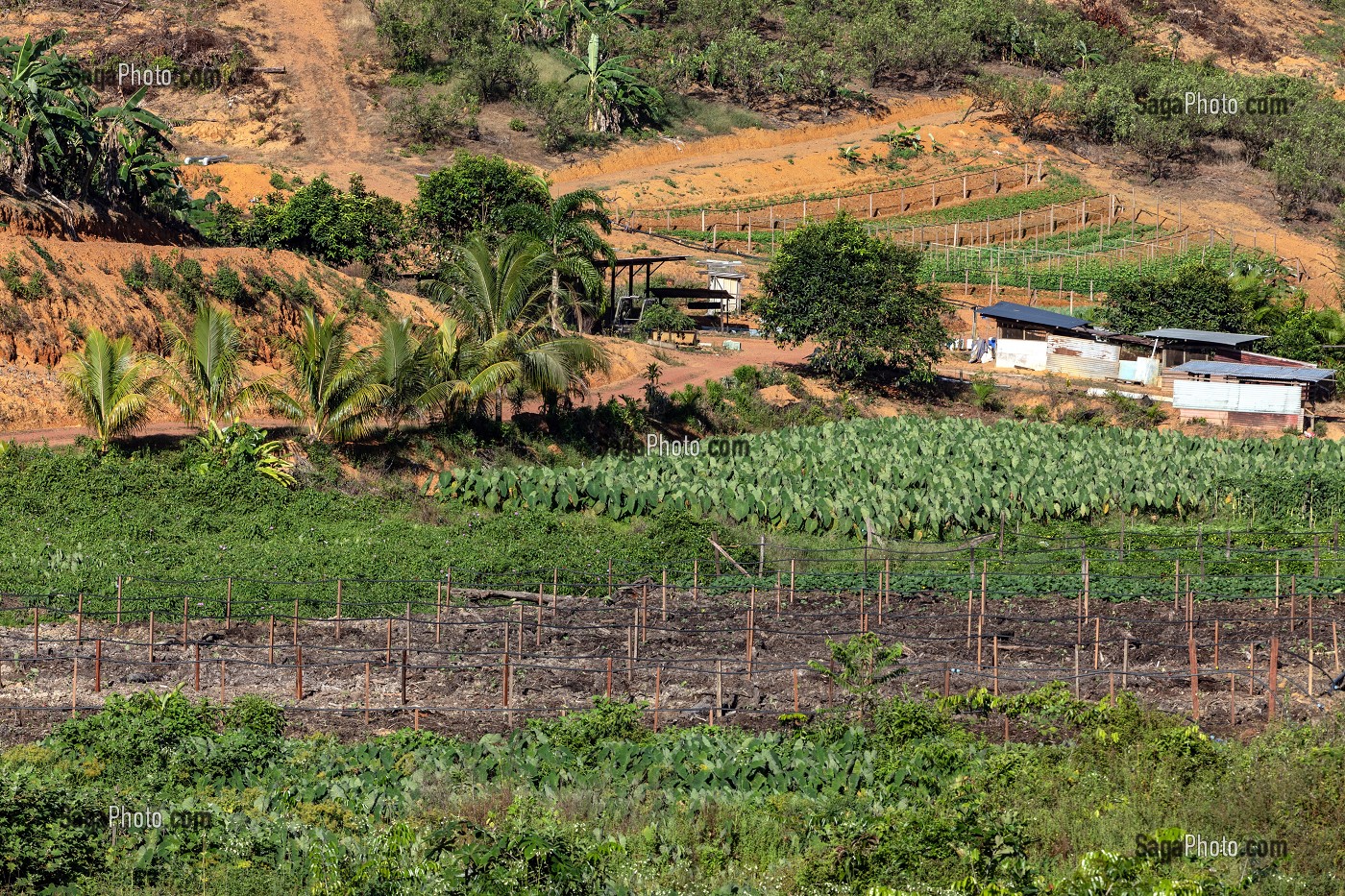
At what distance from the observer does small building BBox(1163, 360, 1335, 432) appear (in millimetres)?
38750

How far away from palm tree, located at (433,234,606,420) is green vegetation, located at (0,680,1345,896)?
1392 centimetres

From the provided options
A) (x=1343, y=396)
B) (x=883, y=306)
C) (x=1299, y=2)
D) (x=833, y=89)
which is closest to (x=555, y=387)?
(x=883, y=306)

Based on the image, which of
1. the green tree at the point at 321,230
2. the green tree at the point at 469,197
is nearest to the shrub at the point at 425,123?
the green tree at the point at 469,197

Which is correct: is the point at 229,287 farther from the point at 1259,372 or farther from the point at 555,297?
the point at 1259,372

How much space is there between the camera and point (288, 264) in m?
36.8

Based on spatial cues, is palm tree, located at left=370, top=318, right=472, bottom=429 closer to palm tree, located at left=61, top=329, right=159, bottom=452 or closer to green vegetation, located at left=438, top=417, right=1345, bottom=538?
green vegetation, located at left=438, top=417, right=1345, bottom=538

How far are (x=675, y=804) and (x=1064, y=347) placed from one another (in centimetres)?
3347

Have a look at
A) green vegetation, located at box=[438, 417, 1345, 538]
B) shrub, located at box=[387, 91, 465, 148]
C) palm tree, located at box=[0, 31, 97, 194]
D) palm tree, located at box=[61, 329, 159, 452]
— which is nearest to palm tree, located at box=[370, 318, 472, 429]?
green vegetation, located at box=[438, 417, 1345, 538]

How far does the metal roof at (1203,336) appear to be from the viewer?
42.0m

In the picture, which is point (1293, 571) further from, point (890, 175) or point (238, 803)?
point (890, 175)

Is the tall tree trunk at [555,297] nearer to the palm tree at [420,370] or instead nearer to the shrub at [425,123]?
the palm tree at [420,370]

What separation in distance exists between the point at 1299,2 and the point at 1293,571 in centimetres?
8329

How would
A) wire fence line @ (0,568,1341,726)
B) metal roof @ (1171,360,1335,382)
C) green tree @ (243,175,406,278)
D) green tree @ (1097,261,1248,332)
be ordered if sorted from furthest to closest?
green tree @ (1097,261,1248,332) < green tree @ (243,175,406,278) < metal roof @ (1171,360,1335,382) < wire fence line @ (0,568,1341,726)

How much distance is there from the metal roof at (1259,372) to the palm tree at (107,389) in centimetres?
2662
